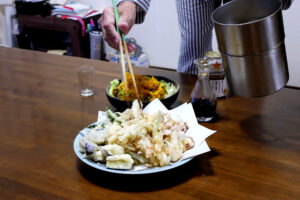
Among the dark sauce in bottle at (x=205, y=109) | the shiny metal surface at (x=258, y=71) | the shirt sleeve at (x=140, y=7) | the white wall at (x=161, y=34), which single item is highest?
the shirt sleeve at (x=140, y=7)

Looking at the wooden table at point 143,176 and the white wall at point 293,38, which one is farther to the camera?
the white wall at point 293,38

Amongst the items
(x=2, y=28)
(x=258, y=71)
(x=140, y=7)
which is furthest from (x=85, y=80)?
(x=2, y=28)

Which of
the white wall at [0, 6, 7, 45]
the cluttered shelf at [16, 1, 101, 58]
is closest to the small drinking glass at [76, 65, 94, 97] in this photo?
the cluttered shelf at [16, 1, 101, 58]

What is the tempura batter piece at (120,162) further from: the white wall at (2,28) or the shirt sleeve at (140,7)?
the white wall at (2,28)

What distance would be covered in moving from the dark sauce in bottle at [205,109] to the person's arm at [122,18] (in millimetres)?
378

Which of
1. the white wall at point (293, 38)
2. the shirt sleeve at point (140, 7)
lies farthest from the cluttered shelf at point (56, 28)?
the shirt sleeve at point (140, 7)

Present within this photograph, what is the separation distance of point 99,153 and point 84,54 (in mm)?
3352

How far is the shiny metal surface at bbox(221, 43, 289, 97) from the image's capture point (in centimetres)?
102

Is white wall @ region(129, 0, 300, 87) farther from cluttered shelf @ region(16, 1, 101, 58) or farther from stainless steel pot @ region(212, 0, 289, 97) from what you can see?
stainless steel pot @ region(212, 0, 289, 97)

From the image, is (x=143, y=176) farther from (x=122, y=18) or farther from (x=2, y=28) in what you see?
(x=2, y=28)

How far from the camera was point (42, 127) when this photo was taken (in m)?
1.30

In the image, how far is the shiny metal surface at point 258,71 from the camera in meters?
1.02

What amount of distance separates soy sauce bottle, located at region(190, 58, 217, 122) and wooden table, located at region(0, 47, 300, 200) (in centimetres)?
4

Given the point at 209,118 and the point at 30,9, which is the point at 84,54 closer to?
the point at 30,9
